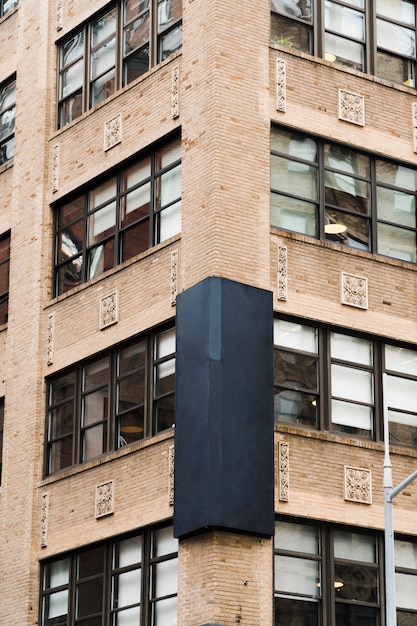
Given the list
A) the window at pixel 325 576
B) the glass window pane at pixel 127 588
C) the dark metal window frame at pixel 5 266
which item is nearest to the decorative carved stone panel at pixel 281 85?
the window at pixel 325 576

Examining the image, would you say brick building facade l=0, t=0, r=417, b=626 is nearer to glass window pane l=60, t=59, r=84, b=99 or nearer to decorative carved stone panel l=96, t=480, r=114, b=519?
decorative carved stone panel l=96, t=480, r=114, b=519

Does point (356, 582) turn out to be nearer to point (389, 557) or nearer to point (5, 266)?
point (389, 557)

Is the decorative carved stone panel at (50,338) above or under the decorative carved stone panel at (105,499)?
above

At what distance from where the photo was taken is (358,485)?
2647cm

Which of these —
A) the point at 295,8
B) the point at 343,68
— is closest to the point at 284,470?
the point at 343,68

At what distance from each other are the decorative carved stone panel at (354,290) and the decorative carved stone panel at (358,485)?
3.14 meters

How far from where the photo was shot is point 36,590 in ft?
96.0

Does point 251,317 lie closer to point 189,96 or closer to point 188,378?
point 188,378

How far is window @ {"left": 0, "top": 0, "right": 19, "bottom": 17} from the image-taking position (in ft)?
118

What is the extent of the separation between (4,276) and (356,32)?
9.50 meters

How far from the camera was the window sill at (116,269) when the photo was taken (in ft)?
91.2

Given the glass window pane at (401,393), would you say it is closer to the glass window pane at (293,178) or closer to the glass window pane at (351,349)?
the glass window pane at (351,349)

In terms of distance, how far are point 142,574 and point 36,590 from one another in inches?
137

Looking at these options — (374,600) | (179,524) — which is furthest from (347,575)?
(179,524)
